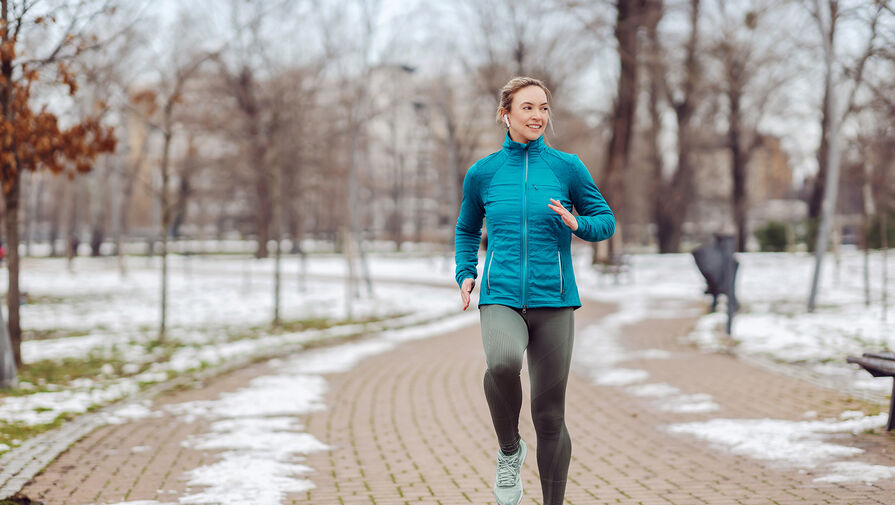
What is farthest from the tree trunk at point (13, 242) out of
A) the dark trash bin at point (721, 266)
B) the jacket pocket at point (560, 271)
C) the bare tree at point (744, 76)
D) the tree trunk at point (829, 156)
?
the bare tree at point (744, 76)

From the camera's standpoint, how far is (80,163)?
374 inches

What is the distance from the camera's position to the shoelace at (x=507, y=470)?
3.63 metres

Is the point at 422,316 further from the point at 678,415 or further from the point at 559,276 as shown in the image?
the point at 559,276

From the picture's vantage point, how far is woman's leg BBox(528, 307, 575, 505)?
348cm

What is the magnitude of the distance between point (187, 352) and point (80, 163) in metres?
3.15

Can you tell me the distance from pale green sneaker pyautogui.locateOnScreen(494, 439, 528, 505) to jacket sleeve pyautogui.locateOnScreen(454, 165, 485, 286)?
0.74m

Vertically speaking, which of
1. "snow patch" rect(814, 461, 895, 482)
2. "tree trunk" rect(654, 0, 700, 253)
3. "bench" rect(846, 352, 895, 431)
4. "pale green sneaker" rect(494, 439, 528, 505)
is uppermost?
"tree trunk" rect(654, 0, 700, 253)

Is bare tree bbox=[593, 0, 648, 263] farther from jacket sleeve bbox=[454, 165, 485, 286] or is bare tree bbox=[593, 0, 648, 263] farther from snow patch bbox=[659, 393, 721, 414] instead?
jacket sleeve bbox=[454, 165, 485, 286]

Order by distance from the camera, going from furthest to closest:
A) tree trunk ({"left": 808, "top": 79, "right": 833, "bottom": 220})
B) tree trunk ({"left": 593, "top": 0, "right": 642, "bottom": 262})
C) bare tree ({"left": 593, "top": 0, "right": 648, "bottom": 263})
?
tree trunk ({"left": 808, "top": 79, "right": 833, "bottom": 220}) < tree trunk ({"left": 593, "top": 0, "right": 642, "bottom": 262}) < bare tree ({"left": 593, "top": 0, "right": 648, "bottom": 263})

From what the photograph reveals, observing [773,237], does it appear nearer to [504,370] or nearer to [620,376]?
[620,376]

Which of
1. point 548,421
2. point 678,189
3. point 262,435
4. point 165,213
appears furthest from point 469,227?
point 678,189

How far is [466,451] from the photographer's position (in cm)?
593

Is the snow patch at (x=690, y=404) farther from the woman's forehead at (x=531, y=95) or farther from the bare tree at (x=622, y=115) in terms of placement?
the bare tree at (x=622, y=115)

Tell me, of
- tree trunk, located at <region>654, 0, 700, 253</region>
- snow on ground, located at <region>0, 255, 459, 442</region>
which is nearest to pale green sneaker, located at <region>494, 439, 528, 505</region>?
snow on ground, located at <region>0, 255, 459, 442</region>
